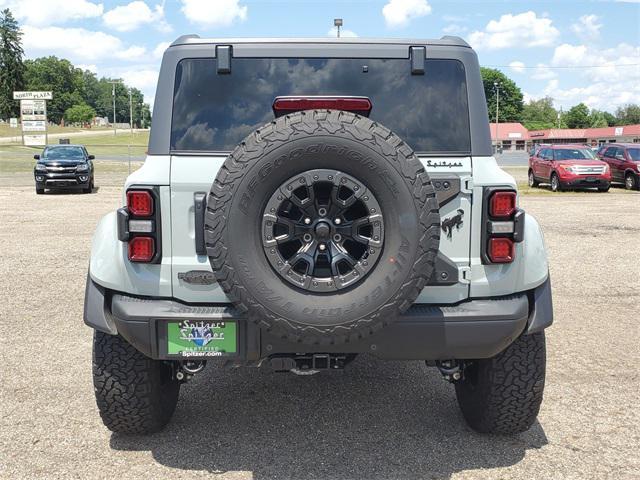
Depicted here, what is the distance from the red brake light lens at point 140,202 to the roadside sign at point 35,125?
34844 millimetres

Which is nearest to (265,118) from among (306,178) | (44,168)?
(306,178)

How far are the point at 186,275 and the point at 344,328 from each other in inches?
33.7

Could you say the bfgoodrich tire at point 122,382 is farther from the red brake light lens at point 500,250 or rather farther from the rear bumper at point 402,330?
the red brake light lens at point 500,250

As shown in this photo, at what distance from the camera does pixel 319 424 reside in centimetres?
385

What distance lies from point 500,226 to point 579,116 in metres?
161

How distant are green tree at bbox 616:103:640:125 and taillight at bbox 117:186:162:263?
17489 cm

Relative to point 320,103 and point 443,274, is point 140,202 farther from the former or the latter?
point 443,274

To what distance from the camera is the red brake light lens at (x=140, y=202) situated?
10.3ft

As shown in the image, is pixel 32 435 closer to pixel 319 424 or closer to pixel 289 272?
pixel 319 424

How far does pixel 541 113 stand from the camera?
7037 inches

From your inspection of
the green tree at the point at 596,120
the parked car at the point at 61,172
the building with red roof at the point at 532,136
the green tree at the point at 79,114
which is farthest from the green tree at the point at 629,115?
the parked car at the point at 61,172

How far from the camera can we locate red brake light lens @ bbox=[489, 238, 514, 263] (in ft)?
10.5

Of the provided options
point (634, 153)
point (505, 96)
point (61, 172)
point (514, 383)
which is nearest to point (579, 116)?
point (505, 96)

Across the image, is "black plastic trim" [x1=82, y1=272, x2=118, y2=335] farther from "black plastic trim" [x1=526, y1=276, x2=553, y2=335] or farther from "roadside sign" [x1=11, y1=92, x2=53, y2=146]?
"roadside sign" [x1=11, y1=92, x2=53, y2=146]
